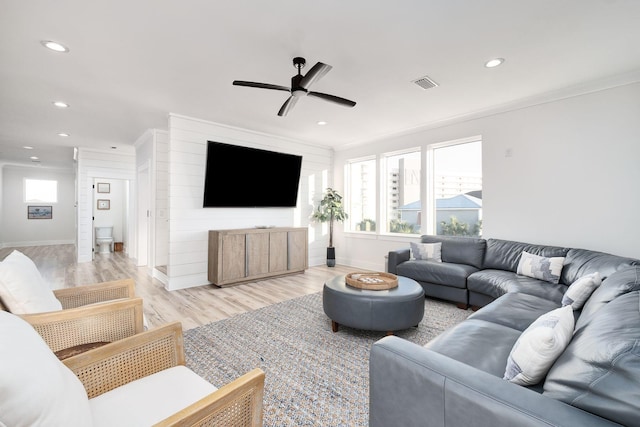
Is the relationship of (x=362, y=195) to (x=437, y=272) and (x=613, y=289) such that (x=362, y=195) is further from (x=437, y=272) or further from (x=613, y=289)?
(x=613, y=289)

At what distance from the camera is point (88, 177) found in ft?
21.4

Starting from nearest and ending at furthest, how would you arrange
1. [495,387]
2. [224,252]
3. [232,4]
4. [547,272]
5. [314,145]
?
[495,387], [232,4], [547,272], [224,252], [314,145]

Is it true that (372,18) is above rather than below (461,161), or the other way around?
above

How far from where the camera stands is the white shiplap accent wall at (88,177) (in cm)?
643

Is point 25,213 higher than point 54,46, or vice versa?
point 54,46

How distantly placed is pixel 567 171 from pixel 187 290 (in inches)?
207

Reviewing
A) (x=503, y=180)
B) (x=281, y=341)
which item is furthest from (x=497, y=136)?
(x=281, y=341)

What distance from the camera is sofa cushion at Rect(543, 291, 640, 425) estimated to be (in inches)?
29.2

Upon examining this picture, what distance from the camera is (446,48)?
100 inches

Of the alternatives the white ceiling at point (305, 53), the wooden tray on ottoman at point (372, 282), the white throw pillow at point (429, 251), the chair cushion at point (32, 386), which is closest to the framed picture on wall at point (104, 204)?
the white ceiling at point (305, 53)

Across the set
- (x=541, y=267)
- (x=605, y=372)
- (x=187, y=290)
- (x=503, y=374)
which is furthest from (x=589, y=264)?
(x=187, y=290)

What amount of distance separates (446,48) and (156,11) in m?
2.34

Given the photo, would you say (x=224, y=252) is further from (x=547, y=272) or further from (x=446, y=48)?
(x=547, y=272)

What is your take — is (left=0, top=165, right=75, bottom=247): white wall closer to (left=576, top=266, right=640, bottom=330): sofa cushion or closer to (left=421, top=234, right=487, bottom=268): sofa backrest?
(left=421, top=234, right=487, bottom=268): sofa backrest
